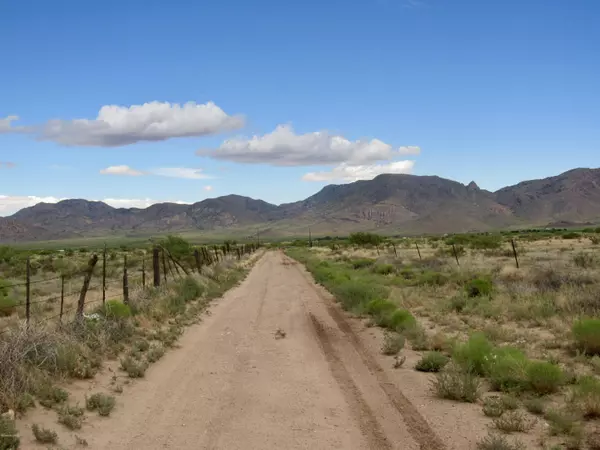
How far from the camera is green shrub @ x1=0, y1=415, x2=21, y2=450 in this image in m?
7.12

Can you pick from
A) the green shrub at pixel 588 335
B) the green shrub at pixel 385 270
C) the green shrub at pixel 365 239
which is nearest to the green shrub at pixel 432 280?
the green shrub at pixel 385 270

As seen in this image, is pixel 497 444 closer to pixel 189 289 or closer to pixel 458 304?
pixel 458 304

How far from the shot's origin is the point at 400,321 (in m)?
16.2

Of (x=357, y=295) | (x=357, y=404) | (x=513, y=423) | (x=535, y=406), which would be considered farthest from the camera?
(x=357, y=295)

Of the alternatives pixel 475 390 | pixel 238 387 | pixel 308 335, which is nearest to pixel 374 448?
pixel 475 390

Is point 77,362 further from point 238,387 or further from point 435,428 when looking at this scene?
point 435,428

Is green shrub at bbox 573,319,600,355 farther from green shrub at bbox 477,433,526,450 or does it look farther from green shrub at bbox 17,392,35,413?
green shrub at bbox 17,392,35,413

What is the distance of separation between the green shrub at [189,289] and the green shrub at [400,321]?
355 inches

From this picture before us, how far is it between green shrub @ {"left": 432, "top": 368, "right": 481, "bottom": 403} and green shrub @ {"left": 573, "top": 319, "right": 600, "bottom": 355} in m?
3.50

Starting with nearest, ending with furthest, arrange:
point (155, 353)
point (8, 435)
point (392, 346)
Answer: point (8, 435), point (155, 353), point (392, 346)

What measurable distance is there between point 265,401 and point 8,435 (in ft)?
13.0

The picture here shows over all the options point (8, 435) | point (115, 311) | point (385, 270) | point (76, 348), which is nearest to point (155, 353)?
point (76, 348)

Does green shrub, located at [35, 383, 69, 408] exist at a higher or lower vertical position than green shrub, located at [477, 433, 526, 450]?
higher

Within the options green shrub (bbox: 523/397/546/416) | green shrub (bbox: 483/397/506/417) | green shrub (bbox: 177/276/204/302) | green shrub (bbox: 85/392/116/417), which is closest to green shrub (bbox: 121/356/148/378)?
green shrub (bbox: 85/392/116/417)
